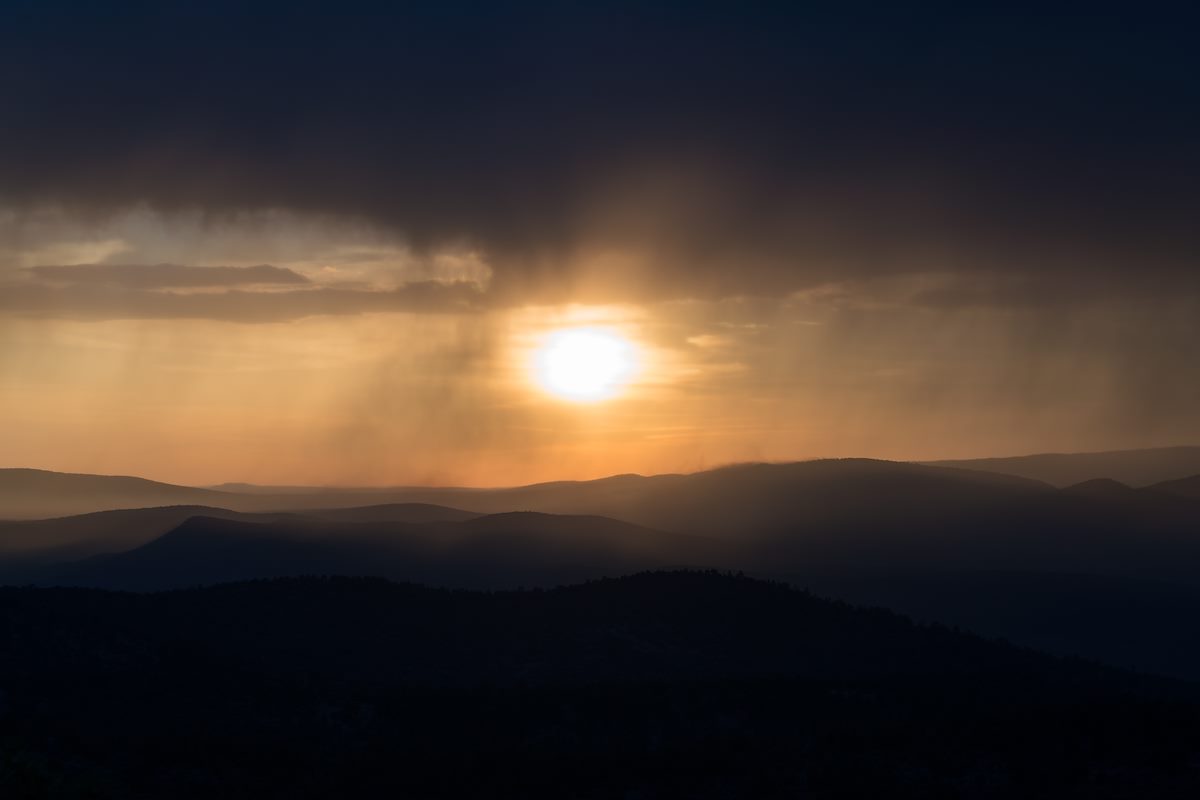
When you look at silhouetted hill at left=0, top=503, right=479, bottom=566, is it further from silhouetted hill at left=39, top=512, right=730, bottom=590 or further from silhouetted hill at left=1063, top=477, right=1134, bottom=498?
silhouetted hill at left=1063, top=477, right=1134, bottom=498

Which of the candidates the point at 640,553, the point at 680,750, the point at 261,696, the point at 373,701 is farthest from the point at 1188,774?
the point at 640,553

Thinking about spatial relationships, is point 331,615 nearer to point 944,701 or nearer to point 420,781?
point 420,781

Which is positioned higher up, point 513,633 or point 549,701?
point 513,633

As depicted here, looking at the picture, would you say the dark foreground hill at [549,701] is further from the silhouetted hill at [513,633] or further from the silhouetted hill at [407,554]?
the silhouetted hill at [407,554]

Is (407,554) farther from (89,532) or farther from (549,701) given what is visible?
(549,701)

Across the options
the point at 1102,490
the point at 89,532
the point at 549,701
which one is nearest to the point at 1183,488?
the point at 1102,490

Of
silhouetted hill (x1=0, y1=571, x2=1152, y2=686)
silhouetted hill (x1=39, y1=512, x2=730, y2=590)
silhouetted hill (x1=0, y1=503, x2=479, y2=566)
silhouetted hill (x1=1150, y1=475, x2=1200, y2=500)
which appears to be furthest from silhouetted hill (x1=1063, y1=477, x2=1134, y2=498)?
silhouetted hill (x1=0, y1=571, x2=1152, y2=686)

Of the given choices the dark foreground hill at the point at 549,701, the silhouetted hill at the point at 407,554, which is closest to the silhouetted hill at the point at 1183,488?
the silhouetted hill at the point at 407,554

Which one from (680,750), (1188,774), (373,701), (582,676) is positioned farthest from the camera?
(582,676)
